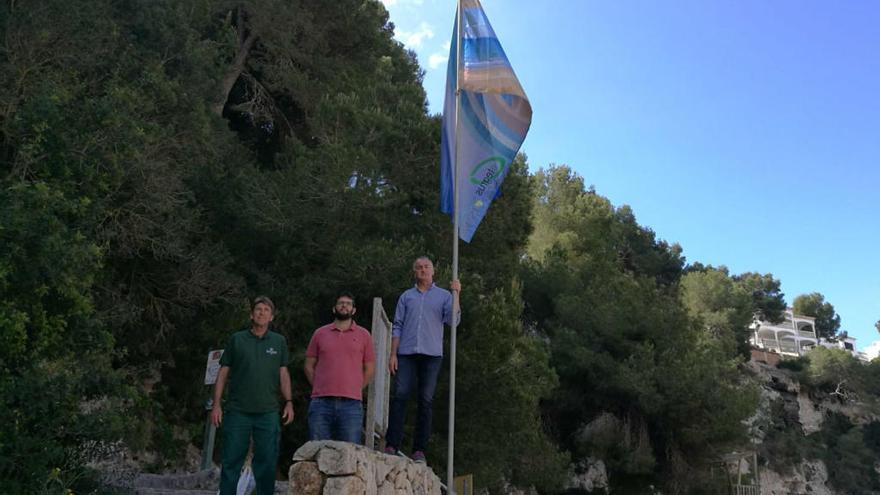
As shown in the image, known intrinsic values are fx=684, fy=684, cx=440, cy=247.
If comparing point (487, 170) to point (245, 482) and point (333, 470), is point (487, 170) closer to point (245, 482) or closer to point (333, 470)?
point (245, 482)

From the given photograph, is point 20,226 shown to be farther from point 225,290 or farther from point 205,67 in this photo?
point 205,67

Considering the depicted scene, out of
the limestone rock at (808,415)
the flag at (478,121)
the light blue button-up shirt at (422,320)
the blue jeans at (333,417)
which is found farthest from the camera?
the limestone rock at (808,415)

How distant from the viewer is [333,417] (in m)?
4.72

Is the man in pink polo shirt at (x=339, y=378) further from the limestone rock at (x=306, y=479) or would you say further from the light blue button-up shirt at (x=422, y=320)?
the limestone rock at (x=306, y=479)

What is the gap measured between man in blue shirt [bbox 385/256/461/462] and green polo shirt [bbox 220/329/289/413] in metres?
1.05

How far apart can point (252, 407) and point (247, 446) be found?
0.84 feet

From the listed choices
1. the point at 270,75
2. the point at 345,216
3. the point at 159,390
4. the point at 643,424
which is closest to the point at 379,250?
the point at 345,216

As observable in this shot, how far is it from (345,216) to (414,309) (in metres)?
5.89

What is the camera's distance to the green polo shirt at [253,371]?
4445 millimetres

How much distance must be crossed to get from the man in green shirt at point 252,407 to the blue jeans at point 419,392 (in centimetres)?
103

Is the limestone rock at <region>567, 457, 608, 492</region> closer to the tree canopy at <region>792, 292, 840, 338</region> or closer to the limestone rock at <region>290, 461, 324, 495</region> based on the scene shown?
the limestone rock at <region>290, 461, 324, 495</region>

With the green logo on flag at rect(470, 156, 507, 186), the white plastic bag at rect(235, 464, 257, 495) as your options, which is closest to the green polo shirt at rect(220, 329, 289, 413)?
the white plastic bag at rect(235, 464, 257, 495)

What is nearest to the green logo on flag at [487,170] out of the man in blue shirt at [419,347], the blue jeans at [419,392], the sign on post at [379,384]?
the man in blue shirt at [419,347]

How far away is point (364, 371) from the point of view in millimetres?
4949
